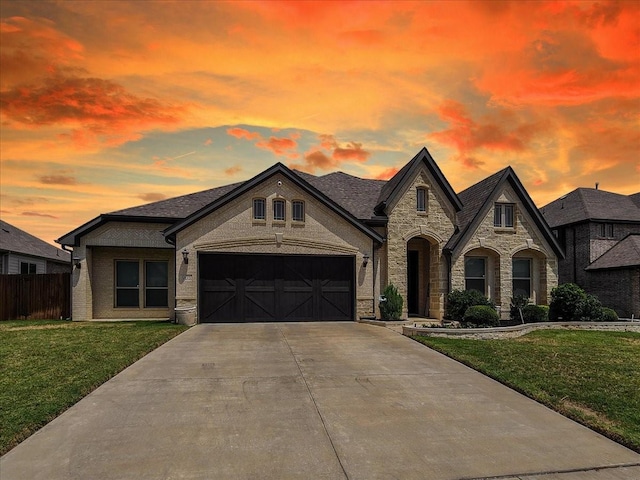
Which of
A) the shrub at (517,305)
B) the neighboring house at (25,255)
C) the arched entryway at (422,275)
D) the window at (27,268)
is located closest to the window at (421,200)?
the arched entryway at (422,275)

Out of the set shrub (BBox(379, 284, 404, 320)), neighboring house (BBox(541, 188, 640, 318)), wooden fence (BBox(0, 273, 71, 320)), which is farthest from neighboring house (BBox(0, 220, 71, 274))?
neighboring house (BBox(541, 188, 640, 318))

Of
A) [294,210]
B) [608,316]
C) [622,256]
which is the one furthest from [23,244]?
[622,256]

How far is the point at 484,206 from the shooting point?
65.7ft

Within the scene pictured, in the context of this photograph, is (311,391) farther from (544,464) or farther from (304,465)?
(544,464)

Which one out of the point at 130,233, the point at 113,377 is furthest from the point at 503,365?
the point at 130,233

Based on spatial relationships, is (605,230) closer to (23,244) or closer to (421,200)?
(421,200)

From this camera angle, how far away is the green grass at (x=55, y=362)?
6223 mm

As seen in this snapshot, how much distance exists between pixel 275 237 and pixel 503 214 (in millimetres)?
11846

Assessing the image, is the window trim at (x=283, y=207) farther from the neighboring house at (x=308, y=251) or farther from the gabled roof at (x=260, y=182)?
the gabled roof at (x=260, y=182)

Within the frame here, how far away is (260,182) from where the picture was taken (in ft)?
57.6

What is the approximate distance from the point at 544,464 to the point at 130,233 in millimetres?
17967

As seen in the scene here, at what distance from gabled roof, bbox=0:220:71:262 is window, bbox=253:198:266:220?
16.6m

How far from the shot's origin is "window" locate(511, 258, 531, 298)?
69.2ft

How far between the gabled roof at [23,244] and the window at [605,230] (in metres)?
35.5
